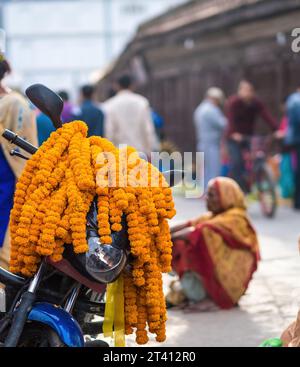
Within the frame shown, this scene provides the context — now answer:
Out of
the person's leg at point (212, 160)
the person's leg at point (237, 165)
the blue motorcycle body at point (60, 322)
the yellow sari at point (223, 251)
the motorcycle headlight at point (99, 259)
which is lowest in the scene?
the person's leg at point (212, 160)

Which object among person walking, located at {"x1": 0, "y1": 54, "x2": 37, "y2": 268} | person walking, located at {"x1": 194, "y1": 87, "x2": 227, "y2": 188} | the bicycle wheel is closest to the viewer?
person walking, located at {"x1": 0, "y1": 54, "x2": 37, "y2": 268}

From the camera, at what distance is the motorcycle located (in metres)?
3.56

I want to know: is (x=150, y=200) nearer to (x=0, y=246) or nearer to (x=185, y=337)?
(x=0, y=246)

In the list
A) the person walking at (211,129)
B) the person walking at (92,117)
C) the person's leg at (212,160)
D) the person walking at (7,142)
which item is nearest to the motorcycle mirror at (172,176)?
the person walking at (7,142)

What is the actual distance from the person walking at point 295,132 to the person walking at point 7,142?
6940mm

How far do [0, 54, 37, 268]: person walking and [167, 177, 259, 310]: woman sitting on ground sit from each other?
62.5 inches

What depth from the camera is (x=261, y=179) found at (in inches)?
461

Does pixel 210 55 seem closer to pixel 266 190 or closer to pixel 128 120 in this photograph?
pixel 266 190

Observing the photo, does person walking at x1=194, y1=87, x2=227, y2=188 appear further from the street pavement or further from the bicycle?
the street pavement

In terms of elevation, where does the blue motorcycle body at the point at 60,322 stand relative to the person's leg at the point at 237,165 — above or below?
above

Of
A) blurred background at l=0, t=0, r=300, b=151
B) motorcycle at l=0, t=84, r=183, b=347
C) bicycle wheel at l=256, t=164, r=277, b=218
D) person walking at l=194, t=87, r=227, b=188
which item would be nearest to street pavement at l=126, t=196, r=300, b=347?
motorcycle at l=0, t=84, r=183, b=347

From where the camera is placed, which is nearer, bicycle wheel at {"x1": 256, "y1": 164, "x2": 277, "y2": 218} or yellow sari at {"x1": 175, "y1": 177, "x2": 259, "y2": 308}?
yellow sari at {"x1": 175, "y1": 177, "x2": 259, "y2": 308}

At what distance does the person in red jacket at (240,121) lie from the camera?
1221cm

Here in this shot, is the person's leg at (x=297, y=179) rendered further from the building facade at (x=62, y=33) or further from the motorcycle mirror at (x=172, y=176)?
the building facade at (x=62, y=33)
